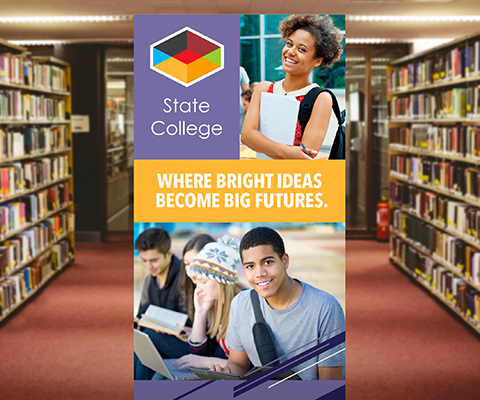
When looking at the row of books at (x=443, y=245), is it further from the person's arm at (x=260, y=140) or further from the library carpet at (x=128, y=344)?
the person's arm at (x=260, y=140)

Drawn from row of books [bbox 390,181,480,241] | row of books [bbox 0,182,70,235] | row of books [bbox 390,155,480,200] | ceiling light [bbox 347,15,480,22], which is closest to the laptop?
row of books [bbox 0,182,70,235]

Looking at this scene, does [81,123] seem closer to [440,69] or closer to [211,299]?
[440,69]

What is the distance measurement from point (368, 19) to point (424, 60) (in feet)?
2.77

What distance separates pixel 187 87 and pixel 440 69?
4.16 metres

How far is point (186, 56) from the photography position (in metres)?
1.82

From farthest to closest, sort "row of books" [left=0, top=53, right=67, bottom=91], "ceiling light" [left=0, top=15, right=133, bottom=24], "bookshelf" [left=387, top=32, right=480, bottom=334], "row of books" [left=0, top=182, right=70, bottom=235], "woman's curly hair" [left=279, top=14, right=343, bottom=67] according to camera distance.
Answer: "ceiling light" [left=0, top=15, right=133, bottom=24]
"row of books" [left=0, top=53, right=67, bottom=91]
"row of books" [left=0, top=182, right=70, bottom=235]
"bookshelf" [left=387, top=32, right=480, bottom=334]
"woman's curly hair" [left=279, top=14, right=343, bottom=67]

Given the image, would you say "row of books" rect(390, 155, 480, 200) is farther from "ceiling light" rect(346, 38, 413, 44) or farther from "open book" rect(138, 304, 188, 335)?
"open book" rect(138, 304, 188, 335)

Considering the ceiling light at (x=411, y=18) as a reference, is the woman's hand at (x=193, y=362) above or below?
below

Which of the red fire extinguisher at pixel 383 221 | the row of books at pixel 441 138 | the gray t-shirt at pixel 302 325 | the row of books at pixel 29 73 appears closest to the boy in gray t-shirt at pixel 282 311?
the gray t-shirt at pixel 302 325

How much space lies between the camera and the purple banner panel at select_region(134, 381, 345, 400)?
1.84 m

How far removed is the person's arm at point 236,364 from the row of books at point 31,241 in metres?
3.24

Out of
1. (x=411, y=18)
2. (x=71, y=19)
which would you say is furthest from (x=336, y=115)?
(x=71, y=19)

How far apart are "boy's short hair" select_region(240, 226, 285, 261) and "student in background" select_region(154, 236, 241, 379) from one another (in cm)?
4

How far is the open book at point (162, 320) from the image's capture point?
185cm
